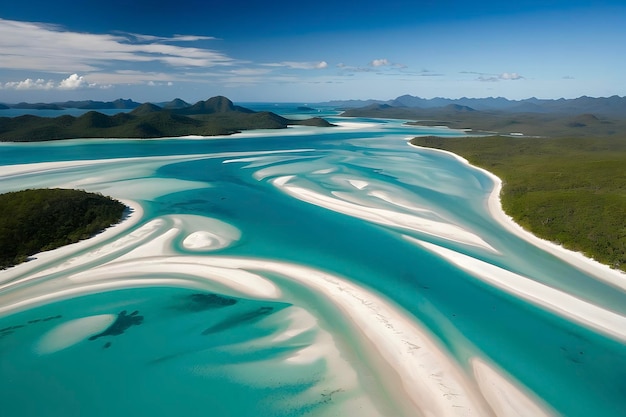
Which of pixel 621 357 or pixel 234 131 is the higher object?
pixel 234 131

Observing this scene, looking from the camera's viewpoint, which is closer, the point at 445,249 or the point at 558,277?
the point at 558,277

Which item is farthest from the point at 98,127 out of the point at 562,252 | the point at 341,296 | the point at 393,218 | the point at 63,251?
the point at 562,252

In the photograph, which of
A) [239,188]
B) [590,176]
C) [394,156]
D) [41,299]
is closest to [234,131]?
[394,156]

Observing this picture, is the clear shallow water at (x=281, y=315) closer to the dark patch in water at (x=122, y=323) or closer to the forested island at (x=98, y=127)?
the dark patch in water at (x=122, y=323)

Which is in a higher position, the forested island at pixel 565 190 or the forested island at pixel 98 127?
the forested island at pixel 98 127

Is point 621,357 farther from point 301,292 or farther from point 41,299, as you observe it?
point 41,299

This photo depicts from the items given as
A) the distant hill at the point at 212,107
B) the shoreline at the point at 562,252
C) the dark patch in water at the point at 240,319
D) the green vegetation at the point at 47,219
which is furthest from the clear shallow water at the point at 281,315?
the distant hill at the point at 212,107
